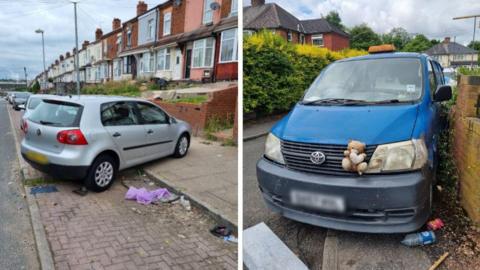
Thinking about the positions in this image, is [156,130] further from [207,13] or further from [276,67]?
[207,13]

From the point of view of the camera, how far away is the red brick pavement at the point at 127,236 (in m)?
3.12

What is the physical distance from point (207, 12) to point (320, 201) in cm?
1666

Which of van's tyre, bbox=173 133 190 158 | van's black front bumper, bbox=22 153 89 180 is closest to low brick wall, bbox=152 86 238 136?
van's tyre, bbox=173 133 190 158

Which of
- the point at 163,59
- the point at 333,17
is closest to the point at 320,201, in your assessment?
the point at 333,17

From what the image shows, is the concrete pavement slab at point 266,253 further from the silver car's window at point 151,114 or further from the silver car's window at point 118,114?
the silver car's window at point 151,114

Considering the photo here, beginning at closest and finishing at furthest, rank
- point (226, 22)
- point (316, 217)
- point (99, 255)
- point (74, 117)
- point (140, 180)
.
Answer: point (316, 217)
point (99, 255)
point (74, 117)
point (140, 180)
point (226, 22)

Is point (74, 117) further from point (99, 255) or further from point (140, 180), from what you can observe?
point (99, 255)

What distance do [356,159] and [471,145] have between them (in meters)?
1.19

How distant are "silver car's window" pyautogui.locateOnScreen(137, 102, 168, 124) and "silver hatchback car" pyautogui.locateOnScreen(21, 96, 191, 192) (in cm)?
2

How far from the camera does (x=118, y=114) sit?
5383 mm

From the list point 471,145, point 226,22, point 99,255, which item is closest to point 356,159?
point 471,145

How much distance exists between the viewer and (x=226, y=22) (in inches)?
620

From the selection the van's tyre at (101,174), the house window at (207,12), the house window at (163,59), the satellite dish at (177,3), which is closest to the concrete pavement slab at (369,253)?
the van's tyre at (101,174)

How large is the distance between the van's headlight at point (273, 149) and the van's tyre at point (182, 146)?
3941 mm
